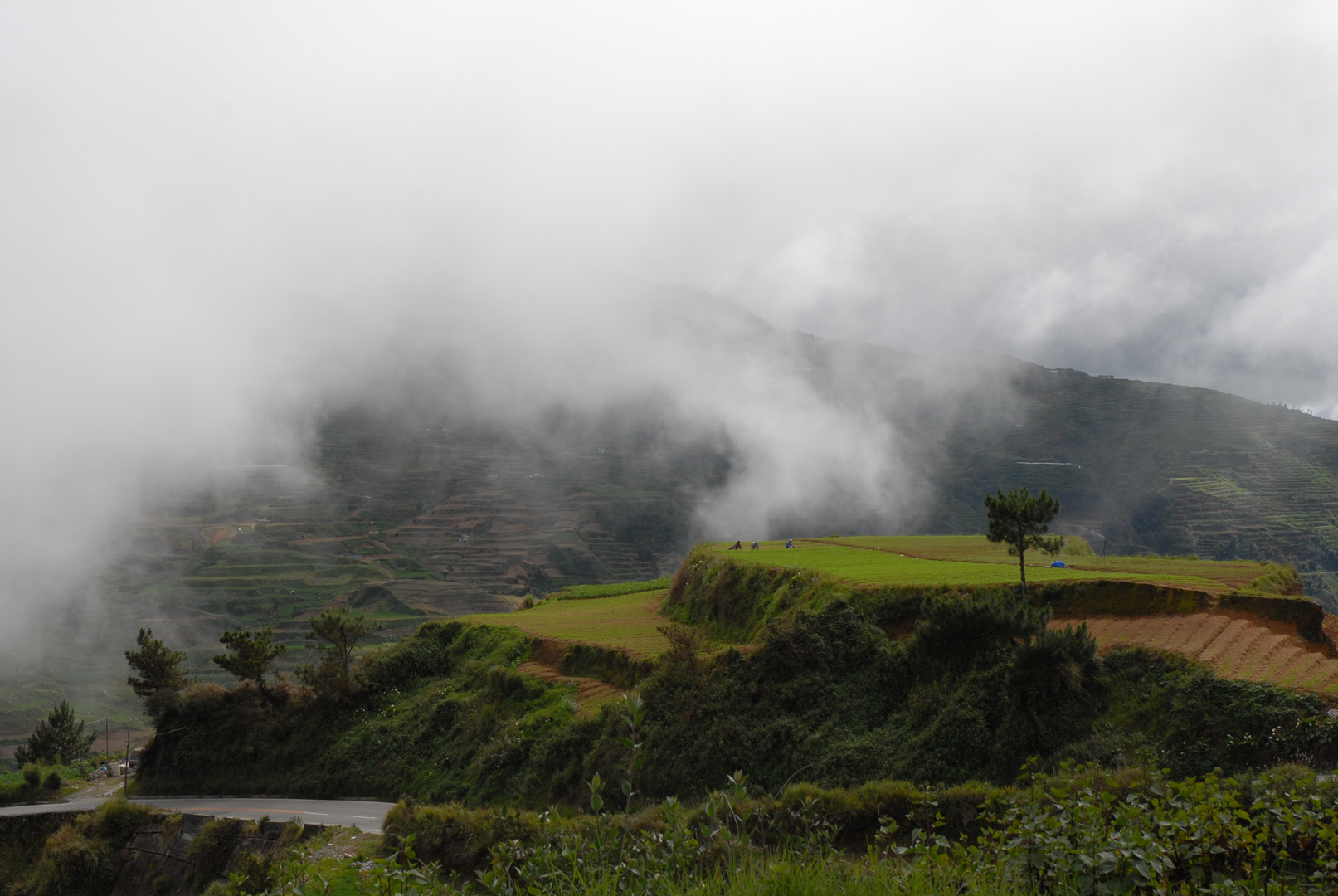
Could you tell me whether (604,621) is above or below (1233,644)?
below

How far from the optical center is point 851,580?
89.8 ft

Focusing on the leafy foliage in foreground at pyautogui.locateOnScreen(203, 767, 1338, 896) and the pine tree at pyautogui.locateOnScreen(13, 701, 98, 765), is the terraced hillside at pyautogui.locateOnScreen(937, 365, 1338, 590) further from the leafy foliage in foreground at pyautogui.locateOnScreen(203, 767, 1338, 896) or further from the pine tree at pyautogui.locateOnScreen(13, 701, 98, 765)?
the pine tree at pyautogui.locateOnScreen(13, 701, 98, 765)

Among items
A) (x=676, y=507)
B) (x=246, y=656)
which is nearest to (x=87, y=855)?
(x=246, y=656)

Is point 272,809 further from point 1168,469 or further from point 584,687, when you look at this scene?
point 1168,469

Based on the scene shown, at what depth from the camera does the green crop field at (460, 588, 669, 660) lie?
34.3m

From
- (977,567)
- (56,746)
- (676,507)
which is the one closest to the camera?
(977,567)

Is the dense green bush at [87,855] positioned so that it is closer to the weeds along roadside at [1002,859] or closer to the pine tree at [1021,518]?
the weeds along roadside at [1002,859]

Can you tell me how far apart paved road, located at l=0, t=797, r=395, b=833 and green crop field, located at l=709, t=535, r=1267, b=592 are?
1983 cm

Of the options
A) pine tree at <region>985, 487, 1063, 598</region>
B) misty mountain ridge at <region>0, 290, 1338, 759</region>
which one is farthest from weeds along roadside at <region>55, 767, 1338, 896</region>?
misty mountain ridge at <region>0, 290, 1338, 759</region>

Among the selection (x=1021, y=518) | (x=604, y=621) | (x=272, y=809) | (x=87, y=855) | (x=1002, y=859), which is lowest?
(x=87, y=855)

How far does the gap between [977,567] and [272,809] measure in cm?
3190

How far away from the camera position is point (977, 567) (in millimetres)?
30297

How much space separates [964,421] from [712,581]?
174200 mm

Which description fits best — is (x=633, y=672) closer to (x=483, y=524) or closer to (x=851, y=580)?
(x=851, y=580)
